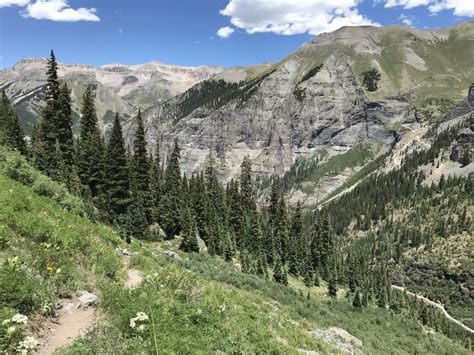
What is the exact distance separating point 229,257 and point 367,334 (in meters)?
40.3

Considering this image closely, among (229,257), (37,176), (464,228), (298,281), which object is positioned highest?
(37,176)

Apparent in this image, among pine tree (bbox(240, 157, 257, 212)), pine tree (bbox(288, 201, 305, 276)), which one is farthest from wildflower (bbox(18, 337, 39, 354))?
pine tree (bbox(240, 157, 257, 212))

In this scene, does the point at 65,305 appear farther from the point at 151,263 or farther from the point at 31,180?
the point at 31,180

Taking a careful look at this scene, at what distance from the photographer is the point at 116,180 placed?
2295 inches

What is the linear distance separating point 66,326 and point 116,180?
50.8 meters

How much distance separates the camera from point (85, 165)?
197 ft

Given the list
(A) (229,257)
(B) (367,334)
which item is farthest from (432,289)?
(B) (367,334)

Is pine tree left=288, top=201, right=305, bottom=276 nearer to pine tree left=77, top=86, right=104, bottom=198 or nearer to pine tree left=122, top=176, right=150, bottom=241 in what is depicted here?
pine tree left=122, top=176, right=150, bottom=241

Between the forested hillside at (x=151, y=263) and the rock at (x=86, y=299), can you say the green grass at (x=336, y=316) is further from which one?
the rock at (x=86, y=299)

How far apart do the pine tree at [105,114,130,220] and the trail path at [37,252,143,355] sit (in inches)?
1887

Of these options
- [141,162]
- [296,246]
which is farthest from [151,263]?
[296,246]

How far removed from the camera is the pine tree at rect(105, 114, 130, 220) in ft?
Answer: 189

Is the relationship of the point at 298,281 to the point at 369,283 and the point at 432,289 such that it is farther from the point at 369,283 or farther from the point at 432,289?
the point at 432,289

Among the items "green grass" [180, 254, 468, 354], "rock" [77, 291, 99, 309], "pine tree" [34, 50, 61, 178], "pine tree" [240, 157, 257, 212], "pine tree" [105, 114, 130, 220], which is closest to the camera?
"rock" [77, 291, 99, 309]
